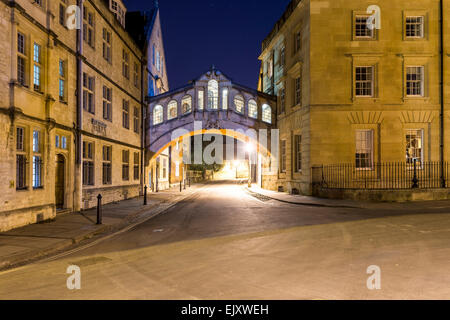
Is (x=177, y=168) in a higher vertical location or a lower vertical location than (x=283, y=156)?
lower

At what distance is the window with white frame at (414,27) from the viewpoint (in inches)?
837

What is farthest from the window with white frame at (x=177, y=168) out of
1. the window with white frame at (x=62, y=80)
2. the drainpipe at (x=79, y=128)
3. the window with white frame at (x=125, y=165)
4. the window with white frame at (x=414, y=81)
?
the window with white frame at (x=62, y=80)

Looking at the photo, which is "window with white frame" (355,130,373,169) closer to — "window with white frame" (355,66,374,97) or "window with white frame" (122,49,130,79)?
"window with white frame" (355,66,374,97)

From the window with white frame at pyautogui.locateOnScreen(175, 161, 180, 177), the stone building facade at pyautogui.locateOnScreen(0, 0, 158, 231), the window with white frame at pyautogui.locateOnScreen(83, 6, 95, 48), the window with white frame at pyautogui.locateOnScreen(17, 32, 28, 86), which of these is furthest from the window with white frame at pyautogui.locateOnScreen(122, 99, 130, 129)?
the window with white frame at pyautogui.locateOnScreen(175, 161, 180, 177)

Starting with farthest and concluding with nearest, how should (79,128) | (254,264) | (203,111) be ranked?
(203,111) → (79,128) → (254,264)

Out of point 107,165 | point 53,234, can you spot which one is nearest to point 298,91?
point 107,165

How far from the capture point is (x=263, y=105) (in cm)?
2747

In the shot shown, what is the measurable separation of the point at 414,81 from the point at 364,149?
536 cm

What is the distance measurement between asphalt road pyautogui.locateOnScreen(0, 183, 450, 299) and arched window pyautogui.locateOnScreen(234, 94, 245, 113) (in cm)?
1727

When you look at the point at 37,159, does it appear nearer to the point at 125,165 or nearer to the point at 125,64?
the point at 125,165

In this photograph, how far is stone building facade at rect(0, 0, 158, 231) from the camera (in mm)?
10258

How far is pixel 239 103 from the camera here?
26953 millimetres

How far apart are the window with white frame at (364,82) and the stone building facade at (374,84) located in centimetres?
6

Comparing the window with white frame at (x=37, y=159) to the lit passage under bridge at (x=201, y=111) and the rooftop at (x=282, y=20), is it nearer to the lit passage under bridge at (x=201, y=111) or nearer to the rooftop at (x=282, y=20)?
the lit passage under bridge at (x=201, y=111)
